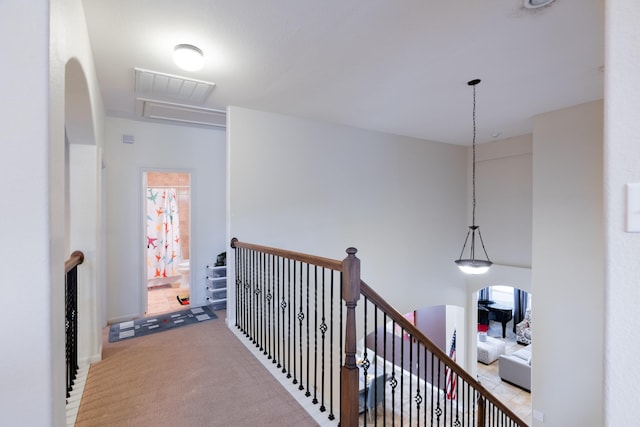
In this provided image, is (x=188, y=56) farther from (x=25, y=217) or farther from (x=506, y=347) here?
(x=506, y=347)

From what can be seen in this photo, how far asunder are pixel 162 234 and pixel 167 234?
89 mm

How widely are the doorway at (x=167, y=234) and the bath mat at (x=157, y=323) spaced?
189 centimetres

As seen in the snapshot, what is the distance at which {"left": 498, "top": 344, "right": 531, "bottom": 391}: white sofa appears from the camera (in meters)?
6.77

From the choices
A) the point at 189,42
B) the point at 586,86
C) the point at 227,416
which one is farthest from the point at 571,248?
the point at 189,42

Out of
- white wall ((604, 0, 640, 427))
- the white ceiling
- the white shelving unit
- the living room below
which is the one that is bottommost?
the living room below

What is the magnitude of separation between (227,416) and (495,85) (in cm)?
370

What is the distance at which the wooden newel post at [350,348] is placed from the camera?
170 cm

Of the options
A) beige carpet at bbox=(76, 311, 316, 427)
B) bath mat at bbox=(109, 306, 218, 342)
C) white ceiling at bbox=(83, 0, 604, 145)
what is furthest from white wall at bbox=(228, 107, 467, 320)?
beige carpet at bbox=(76, 311, 316, 427)

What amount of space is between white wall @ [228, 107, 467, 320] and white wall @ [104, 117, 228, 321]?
114cm

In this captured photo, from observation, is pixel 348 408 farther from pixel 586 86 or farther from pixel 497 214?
pixel 497 214

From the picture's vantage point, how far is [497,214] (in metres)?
5.74

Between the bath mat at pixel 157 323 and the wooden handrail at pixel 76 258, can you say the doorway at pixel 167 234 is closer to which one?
the bath mat at pixel 157 323

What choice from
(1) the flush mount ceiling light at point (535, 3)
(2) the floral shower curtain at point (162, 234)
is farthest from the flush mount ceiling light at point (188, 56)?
(2) the floral shower curtain at point (162, 234)

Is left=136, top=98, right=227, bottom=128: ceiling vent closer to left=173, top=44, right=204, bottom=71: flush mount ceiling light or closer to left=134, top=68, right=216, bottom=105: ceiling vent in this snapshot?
left=134, top=68, right=216, bottom=105: ceiling vent
